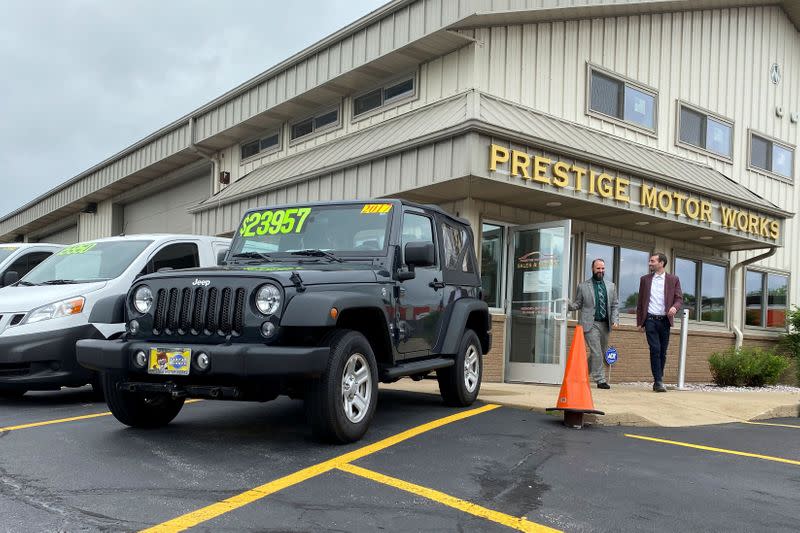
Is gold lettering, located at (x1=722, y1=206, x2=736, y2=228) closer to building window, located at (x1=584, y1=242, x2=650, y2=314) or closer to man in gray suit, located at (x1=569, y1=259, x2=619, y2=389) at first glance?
building window, located at (x1=584, y1=242, x2=650, y2=314)

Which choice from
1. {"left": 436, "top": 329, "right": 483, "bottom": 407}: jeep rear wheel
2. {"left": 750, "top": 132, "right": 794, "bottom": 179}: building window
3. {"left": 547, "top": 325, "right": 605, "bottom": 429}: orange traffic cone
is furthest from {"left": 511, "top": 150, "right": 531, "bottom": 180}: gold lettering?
{"left": 750, "top": 132, "right": 794, "bottom": 179}: building window

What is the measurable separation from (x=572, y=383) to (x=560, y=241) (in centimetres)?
458

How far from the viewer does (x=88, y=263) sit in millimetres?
8102

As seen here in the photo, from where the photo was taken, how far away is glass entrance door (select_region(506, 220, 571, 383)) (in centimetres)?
1100

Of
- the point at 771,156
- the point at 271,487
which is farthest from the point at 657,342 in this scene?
the point at 771,156

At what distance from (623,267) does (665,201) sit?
6.99 ft

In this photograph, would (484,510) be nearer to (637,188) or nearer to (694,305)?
(637,188)

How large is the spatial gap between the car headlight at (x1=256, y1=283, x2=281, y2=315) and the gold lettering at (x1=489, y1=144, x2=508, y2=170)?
16.3ft

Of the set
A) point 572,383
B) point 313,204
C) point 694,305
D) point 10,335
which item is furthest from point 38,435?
point 694,305

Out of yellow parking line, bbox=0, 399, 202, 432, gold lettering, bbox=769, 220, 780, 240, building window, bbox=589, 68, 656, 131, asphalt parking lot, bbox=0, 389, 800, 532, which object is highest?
building window, bbox=589, 68, 656, 131

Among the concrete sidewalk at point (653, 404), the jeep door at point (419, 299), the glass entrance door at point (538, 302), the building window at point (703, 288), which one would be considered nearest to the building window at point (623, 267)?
the building window at point (703, 288)

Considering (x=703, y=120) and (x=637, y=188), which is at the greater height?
(x=703, y=120)

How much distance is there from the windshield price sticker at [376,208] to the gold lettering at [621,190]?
18.1 ft

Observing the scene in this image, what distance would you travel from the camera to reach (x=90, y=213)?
75.6 ft
